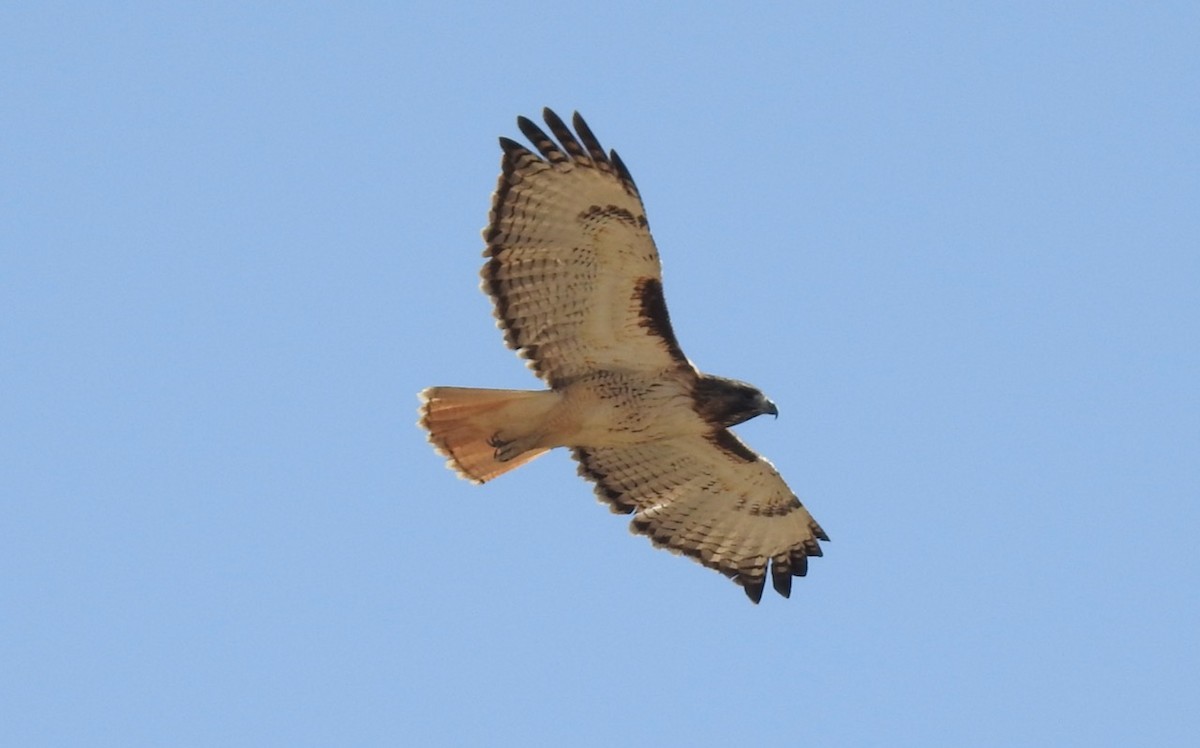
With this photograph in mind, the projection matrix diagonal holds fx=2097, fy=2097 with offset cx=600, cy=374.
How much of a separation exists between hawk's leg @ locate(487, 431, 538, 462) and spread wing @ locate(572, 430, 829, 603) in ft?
2.56

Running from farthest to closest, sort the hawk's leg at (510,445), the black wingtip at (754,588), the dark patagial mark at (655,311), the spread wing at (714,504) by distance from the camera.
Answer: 1. the black wingtip at (754,588)
2. the spread wing at (714,504)
3. the hawk's leg at (510,445)
4. the dark patagial mark at (655,311)

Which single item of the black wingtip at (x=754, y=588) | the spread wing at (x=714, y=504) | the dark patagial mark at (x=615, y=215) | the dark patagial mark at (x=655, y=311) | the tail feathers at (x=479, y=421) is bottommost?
the black wingtip at (x=754, y=588)

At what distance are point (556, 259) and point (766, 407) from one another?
1.43 m

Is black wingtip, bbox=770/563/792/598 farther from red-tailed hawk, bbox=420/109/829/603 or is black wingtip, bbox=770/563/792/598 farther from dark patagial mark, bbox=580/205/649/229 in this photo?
dark patagial mark, bbox=580/205/649/229

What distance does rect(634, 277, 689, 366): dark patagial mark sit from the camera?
11.3 metres

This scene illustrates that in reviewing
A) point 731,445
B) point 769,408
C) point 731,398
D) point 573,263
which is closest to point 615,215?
point 573,263

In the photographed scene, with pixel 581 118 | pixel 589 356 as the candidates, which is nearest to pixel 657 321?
pixel 589 356

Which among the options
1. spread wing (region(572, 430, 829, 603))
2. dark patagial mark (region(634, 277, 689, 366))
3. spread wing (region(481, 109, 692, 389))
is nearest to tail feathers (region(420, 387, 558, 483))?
spread wing (region(481, 109, 692, 389))

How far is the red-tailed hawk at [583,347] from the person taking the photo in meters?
11.1

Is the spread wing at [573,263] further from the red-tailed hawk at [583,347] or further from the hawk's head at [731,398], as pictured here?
the hawk's head at [731,398]

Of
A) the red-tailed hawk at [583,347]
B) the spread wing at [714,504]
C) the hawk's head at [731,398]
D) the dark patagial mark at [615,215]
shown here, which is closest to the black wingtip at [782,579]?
the spread wing at [714,504]

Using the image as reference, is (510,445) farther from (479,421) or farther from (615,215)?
(615,215)

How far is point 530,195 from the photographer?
36.6 feet

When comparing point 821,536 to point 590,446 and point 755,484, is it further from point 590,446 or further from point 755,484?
point 590,446
